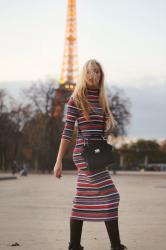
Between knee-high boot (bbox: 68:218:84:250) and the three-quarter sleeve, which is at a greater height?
the three-quarter sleeve

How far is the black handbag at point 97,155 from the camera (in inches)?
214

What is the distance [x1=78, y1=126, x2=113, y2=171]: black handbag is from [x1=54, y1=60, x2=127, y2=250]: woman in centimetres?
6

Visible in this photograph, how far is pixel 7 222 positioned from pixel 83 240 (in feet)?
8.64

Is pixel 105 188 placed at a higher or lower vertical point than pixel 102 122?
lower

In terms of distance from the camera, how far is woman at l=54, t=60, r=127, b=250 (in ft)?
18.1

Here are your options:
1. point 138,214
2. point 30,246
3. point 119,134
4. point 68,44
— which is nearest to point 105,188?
point 30,246

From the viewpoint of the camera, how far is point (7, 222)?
9953 mm

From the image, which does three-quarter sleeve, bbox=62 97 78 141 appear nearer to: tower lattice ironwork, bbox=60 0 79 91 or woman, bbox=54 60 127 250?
woman, bbox=54 60 127 250

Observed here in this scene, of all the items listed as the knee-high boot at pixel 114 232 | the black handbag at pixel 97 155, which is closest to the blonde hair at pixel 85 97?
the black handbag at pixel 97 155

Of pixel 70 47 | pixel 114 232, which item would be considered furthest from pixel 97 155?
pixel 70 47

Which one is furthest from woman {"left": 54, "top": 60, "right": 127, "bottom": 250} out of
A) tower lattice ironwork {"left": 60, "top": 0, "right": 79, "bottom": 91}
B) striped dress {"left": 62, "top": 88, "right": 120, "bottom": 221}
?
Result: tower lattice ironwork {"left": 60, "top": 0, "right": 79, "bottom": 91}

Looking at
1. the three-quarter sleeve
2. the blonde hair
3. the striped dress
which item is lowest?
the striped dress

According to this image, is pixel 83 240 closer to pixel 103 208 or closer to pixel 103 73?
pixel 103 208

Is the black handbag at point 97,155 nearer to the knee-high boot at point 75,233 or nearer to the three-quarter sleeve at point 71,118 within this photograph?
the three-quarter sleeve at point 71,118
